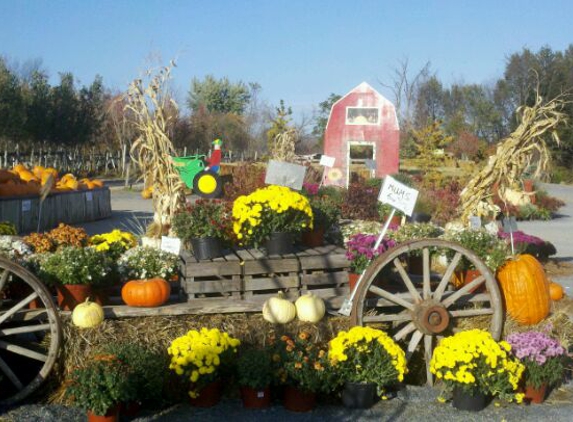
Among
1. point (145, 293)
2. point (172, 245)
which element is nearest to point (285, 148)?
point (172, 245)

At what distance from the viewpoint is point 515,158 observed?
29.7ft

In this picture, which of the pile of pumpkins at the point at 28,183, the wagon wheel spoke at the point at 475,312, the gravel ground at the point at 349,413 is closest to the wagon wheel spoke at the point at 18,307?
the gravel ground at the point at 349,413

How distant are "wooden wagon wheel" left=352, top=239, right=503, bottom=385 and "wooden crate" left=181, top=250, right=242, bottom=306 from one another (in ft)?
3.10

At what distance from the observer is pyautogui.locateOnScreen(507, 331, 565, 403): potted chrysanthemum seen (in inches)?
200

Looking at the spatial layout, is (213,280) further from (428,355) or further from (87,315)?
(428,355)

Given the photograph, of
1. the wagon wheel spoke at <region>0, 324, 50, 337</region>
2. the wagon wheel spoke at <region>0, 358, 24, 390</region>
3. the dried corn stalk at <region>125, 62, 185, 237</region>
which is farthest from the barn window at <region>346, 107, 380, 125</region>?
the wagon wheel spoke at <region>0, 358, 24, 390</region>

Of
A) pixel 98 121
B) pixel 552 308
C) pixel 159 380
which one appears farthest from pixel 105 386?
pixel 98 121

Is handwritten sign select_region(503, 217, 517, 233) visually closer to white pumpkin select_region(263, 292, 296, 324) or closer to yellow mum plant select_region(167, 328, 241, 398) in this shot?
white pumpkin select_region(263, 292, 296, 324)

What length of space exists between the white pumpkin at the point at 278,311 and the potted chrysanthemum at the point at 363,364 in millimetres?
400

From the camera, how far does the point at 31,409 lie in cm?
462

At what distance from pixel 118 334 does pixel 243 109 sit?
67.1 metres

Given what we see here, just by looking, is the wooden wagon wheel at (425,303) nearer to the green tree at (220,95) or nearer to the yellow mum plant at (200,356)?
the yellow mum plant at (200,356)

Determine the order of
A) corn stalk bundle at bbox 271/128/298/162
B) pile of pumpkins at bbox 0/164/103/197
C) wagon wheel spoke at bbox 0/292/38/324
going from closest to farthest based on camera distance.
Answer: wagon wheel spoke at bbox 0/292/38/324
pile of pumpkins at bbox 0/164/103/197
corn stalk bundle at bbox 271/128/298/162

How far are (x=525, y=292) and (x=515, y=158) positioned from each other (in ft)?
12.4
